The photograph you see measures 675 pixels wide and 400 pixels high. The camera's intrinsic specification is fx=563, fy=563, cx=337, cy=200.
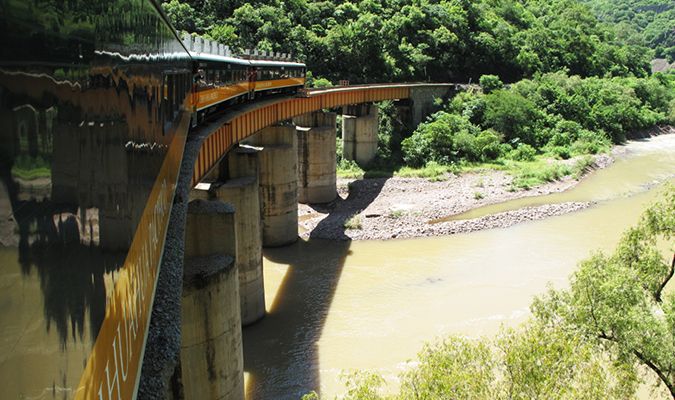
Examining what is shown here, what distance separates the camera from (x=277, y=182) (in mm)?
26328

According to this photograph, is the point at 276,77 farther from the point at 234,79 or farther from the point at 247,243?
the point at 247,243

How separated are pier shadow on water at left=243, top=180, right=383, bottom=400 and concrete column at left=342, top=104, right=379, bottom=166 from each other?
14763mm

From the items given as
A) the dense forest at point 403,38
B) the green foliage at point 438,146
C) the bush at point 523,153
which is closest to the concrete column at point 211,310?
the green foliage at point 438,146

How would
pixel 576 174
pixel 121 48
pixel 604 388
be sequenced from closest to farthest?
1. pixel 121 48
2. pixel 604 388
3. pixel 576 174

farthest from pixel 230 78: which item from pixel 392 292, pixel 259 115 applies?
pixel 392 292

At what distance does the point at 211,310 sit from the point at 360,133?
29746 millimetres

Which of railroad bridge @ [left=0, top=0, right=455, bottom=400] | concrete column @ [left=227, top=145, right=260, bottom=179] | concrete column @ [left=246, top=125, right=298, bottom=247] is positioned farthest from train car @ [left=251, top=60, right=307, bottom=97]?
railroad bridge @ [left=0, top=0, right=455, bottom=400]

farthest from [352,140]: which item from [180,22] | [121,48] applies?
[121,48]

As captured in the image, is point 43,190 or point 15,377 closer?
point 15,377

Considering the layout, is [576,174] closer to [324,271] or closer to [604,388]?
[324,271]

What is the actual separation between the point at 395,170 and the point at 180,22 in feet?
103

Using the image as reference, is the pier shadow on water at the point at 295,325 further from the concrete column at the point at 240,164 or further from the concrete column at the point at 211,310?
the concrete column at the point at 240,164

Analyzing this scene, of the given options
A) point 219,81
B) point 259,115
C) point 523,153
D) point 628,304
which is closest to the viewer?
point 628,304

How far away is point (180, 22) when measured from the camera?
58312mm
